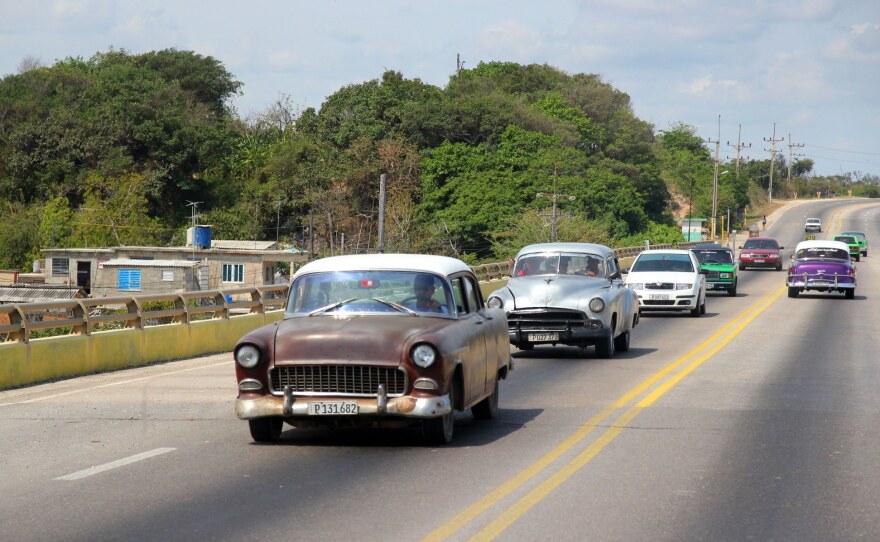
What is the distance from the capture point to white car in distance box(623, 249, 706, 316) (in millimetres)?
28500

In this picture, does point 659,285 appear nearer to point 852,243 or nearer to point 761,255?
point 761,255

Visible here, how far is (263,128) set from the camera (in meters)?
112

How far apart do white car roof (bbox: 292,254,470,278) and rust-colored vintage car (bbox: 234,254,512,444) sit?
0.02m

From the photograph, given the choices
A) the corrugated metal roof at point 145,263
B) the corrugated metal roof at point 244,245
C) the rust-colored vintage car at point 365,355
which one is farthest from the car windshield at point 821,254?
the corrugated metal roof at point 244,245

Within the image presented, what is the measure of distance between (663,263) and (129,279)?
37879mm

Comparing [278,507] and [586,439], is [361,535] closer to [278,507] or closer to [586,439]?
[278,507]

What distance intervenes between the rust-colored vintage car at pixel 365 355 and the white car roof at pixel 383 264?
0.02m

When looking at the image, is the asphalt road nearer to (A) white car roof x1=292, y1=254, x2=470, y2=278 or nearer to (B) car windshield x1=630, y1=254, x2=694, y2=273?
(A) white car roof x1=292, y1=254, x2=470, y2=278

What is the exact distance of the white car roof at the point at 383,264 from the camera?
35.2 feet

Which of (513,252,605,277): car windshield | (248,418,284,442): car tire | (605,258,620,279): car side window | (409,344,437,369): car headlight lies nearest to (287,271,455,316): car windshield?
(409,344,437,369): car headlight

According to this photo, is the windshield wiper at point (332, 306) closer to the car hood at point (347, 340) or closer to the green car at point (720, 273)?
the car hood at point (347, 340)

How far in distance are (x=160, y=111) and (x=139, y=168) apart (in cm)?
406

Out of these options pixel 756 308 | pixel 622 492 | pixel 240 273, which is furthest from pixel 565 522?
pixel 240 273

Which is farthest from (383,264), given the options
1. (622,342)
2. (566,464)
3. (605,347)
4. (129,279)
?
(129,279)
